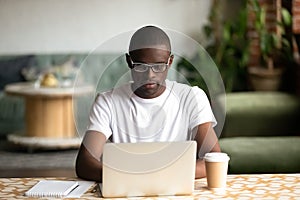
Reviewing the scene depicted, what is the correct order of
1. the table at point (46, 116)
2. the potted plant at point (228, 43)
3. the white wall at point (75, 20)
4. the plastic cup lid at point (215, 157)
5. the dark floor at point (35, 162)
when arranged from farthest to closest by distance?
the white wall at point (75, 20) → the potted plant at point (228, 43) → the table at point (46, 116) → the dark floor at point (35, 162) → the plastic cup lid at point (215, 157)

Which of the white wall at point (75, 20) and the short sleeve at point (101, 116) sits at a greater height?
the white wall at point (75, 20)

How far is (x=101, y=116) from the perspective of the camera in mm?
1867

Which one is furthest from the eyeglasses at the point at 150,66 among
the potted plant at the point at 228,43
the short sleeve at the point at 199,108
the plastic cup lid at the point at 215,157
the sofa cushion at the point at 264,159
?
the potted plant at the point at 228,43

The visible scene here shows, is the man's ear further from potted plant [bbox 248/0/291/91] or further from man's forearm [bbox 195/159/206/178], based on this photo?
potted plant [bbox 248/0/291/91]

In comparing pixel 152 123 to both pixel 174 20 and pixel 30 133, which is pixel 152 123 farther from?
pixel 174 20

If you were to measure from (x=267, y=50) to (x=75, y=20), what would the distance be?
2029 millimetres

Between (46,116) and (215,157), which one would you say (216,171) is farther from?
(46,116)

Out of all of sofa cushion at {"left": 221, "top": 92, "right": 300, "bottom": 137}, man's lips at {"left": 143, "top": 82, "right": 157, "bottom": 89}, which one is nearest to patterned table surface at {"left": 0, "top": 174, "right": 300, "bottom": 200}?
man's lips at {"left": 143, "top": 82, "right": 157, "bottom": 89}

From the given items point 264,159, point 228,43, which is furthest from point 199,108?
point 228,43

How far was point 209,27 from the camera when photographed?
605 centimetres

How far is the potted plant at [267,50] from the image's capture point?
5395 millimetres

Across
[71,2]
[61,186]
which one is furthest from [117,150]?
[71,2]

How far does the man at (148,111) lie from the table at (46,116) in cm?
335

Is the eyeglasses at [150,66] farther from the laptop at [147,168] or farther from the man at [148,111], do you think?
the laptop at [147,168]
